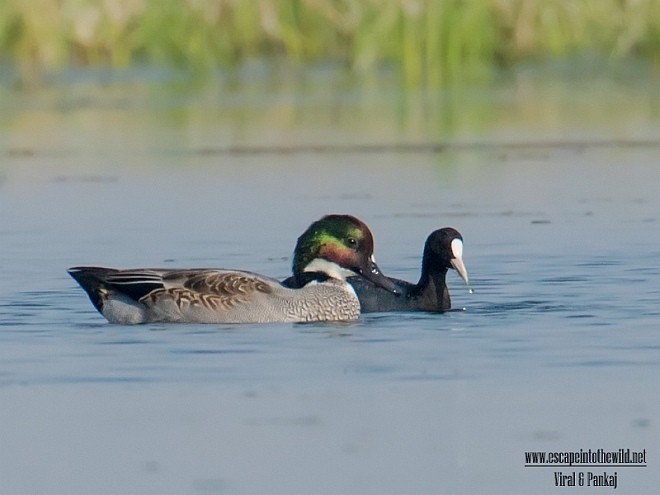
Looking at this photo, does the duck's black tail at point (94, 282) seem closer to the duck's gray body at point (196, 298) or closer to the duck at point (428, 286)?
the duck's gray body at point (196, 298)

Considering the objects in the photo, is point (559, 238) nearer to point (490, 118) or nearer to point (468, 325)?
point (468, 325)

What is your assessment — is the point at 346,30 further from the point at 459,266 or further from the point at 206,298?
the point at 206,298

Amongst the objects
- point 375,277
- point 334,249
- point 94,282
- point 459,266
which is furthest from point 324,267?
point 94,282

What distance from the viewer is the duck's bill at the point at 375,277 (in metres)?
12.0

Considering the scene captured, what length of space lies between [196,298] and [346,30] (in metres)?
15.9

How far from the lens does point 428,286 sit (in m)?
12.0

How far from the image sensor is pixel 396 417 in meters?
8.33

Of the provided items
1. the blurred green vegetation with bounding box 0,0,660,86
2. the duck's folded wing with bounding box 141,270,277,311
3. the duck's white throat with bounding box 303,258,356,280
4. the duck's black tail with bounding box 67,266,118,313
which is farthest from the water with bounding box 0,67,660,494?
the blurred green vegetation with bounding box 0,0,660,86

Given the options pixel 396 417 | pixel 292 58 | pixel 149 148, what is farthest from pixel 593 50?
pixel 396 417

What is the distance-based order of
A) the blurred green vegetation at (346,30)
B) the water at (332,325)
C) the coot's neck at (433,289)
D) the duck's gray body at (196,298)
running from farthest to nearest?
the blurred green vegetation at (346,30), the coot's neck at (433,289), the duck's gray body at (196,298), the water at (332,325)

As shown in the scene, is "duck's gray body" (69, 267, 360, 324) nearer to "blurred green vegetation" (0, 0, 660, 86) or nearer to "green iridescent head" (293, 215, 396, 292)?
"green iridescent head" (293, 215, 396, 292)

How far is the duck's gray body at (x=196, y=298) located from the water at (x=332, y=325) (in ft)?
0.64

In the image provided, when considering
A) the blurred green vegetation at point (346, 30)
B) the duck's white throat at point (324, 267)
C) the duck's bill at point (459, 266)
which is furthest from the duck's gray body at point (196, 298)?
the blurred green vegetation at point (346, 30)

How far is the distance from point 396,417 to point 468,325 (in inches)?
105
